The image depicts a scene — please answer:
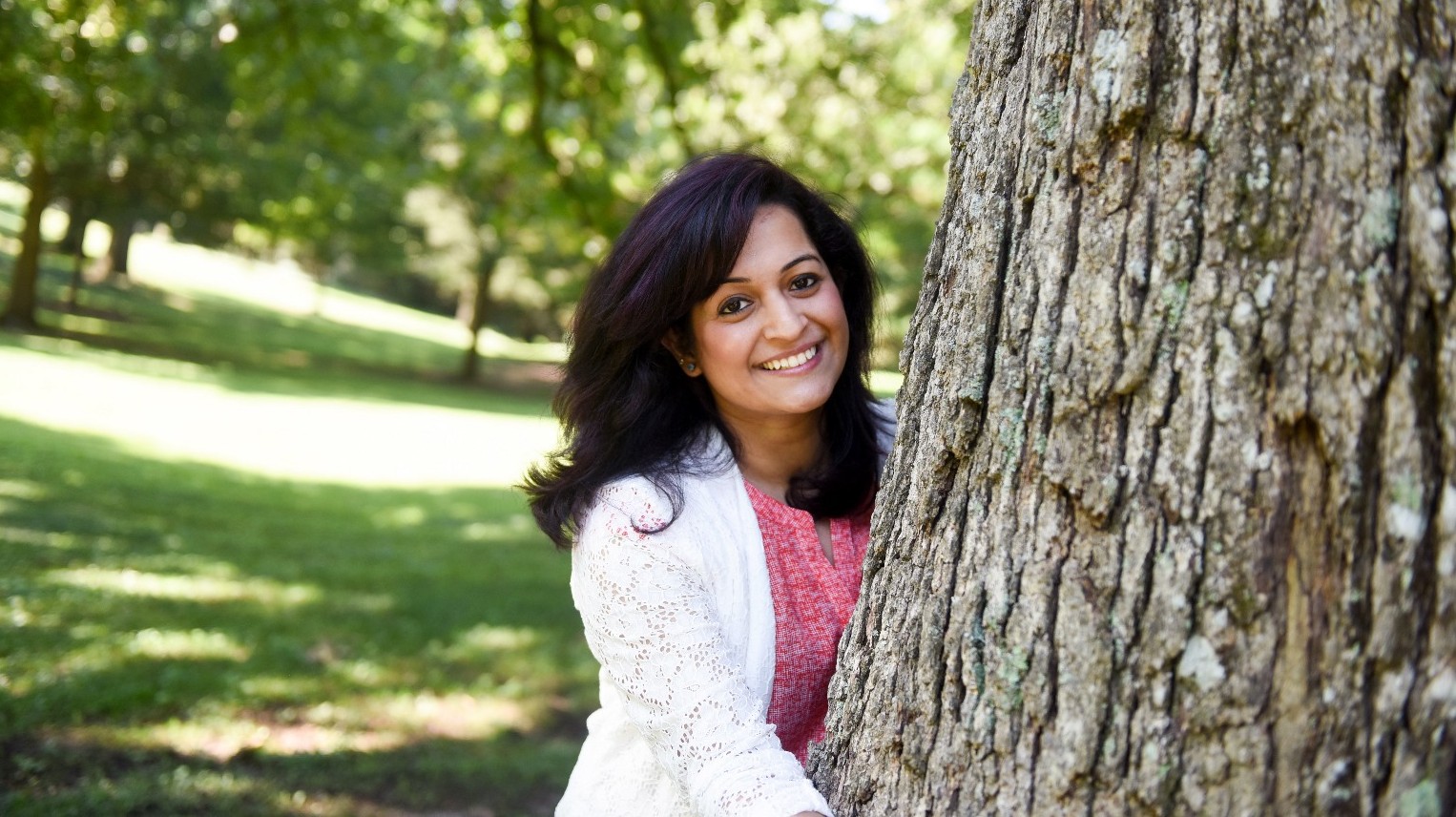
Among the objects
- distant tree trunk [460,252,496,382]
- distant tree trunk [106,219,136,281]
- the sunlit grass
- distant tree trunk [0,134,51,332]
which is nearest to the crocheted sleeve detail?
the sunlit grass

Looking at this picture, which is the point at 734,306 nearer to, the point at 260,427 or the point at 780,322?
the point at 780,322

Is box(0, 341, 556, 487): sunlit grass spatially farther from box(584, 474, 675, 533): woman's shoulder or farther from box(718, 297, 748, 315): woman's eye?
box(584, 474, 675, 533): woman's shoulder

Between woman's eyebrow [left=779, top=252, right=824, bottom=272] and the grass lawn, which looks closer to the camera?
woman's eyebrow [left=779, top=252, right=824, bottom=272]

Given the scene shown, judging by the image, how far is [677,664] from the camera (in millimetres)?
2004

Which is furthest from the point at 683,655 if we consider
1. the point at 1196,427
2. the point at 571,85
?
the point at 571,85

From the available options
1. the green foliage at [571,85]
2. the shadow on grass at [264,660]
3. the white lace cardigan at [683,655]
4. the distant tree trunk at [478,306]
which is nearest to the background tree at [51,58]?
the green foliage at [571,85]

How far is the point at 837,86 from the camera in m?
9.44

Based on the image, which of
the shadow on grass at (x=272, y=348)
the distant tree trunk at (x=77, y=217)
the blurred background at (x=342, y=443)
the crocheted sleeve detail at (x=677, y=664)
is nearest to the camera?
the crocheted sleeve detail at (x=677, y=664)

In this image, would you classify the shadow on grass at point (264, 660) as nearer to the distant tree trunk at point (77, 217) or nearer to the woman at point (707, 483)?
the woman at point (707, 483)

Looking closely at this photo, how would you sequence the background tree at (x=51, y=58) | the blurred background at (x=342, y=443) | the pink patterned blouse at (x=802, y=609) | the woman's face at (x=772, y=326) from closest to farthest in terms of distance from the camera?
the pink patterned blouse at (x=802, y=609) < the woman's face at (x=772, y=326) < the blurred background at (x=342, y=443) < the background tree at (x=51, y=58)

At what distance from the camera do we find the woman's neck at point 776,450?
2637 mm

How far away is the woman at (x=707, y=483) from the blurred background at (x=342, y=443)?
64cm

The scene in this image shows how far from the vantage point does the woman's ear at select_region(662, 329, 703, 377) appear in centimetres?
251

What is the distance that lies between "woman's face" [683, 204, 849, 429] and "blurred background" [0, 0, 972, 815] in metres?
0.59
